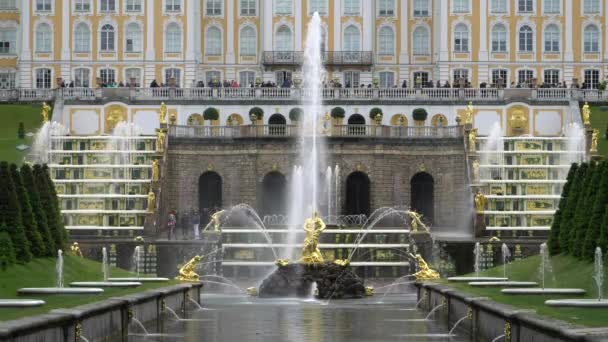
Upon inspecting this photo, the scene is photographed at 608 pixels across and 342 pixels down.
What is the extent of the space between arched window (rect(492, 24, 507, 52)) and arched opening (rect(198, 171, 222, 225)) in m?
31.9

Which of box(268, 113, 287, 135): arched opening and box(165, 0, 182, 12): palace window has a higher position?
box(165, 0, 182, 12): palace window

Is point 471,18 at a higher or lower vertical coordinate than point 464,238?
higher

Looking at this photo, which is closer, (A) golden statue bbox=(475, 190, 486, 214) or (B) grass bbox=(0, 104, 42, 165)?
(A) golden statue bbox=(475, 190, 486, 214)

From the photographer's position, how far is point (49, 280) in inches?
1419

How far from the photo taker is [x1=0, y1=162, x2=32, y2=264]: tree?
38219 millimetres

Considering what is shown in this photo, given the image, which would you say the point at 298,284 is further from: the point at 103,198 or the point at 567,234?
the point at 103,198

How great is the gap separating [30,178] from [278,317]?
10.1m

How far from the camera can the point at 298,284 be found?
151 ft

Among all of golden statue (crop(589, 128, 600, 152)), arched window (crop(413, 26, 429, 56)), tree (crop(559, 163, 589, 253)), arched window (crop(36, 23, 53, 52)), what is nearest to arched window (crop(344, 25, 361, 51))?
arched window (crop(413, 26, 429, 56))

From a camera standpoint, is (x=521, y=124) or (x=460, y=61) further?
(x=460, y=61)

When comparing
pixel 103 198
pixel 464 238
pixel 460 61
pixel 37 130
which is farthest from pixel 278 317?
pixel 460 61

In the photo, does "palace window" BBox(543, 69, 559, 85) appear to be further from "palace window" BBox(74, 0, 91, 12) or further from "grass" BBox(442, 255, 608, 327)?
"grass" BBox(442, 255, 608, 327)

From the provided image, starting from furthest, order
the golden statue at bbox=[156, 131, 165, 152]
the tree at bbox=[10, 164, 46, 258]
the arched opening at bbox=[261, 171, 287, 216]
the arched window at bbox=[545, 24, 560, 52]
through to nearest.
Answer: the arched window at bbox=[545, 24, 560, 52]
the arched opening at bbox=[261, 171, 287, 216]
the golden statue at bbox=[156, 131, 165, 152]
the tree at bbox=[10, 164, 46, 258]

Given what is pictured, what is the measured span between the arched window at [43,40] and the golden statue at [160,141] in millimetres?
30235
